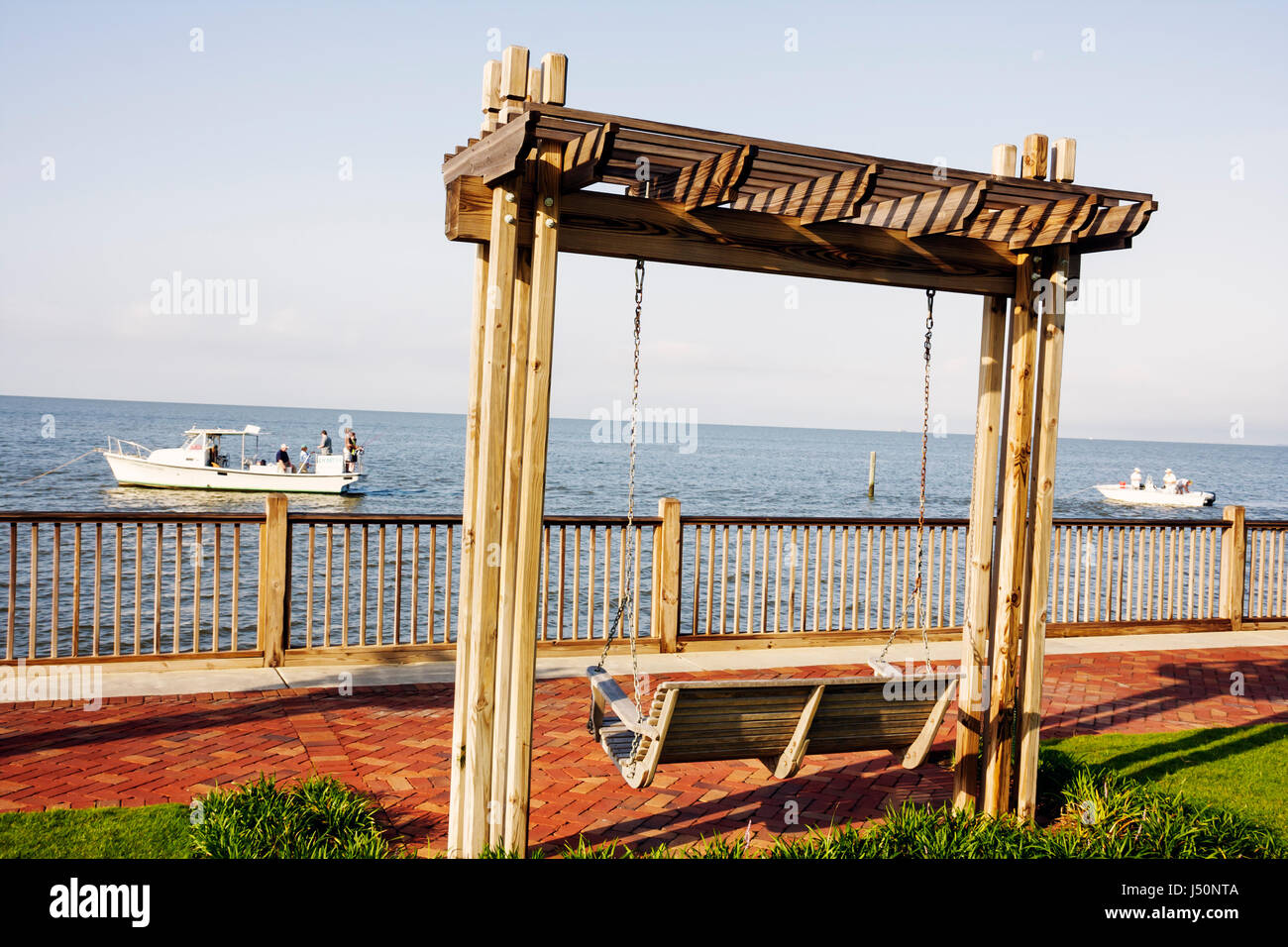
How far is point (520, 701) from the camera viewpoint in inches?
148

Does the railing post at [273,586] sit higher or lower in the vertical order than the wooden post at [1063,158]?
lower

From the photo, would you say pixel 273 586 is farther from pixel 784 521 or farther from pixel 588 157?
pixel 588 157

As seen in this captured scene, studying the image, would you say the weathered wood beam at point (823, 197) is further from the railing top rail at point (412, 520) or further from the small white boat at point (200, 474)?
the small white boat at point (200, 474)

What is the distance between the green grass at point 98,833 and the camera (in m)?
4.00

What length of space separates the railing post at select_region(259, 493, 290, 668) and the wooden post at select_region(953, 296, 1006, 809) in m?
5.00

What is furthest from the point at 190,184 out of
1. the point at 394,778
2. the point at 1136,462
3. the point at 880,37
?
the point at 1136,462

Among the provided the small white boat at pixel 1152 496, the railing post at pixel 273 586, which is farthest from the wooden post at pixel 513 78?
the small white boat at pixel 1152 496

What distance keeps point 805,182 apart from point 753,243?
330mm

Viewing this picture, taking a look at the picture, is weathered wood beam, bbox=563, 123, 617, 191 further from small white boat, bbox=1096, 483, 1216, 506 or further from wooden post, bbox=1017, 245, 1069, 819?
small white boat, bbox=1096, 483, 1216, 506

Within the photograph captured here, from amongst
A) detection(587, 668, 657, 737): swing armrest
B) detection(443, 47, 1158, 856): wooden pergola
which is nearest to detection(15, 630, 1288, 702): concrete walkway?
detection(587, 668, 657, 737): swing armrest

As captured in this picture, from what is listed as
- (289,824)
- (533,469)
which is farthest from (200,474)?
(533,469)

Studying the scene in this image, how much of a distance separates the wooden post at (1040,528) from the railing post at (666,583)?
3.96 m

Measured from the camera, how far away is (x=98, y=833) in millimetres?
4172
